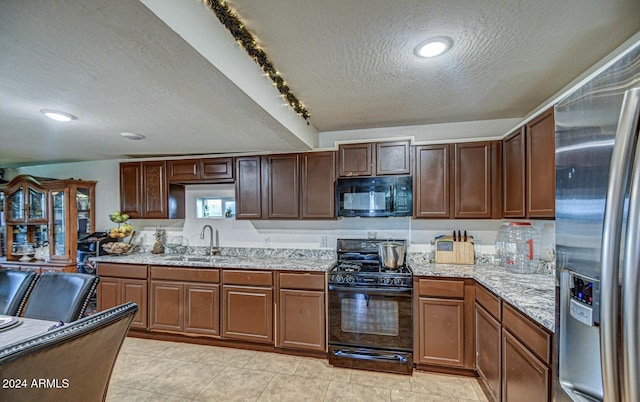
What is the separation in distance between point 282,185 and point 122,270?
213 cm

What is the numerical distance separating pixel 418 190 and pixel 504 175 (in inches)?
30.4

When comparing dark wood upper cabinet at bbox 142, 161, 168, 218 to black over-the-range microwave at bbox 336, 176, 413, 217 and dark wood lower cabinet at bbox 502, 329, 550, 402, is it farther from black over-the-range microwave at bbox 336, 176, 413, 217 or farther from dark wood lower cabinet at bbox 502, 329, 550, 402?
dark wood lower cabinet at bbox 502, 329, 550, 402

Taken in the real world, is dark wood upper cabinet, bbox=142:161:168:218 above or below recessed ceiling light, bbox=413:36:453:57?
below

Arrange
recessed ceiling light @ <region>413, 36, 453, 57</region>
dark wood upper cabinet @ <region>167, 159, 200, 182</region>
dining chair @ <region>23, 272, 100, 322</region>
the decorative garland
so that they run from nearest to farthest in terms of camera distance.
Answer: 1. the decorative garland
2. recessed ceiling light @ <region>413, 36, 453, 57</region>
3. dining chair @ <region>23, 272, 100, 322</region>
4. dark wood upper cabinet @ <region>167, 159, 200, 182</region>

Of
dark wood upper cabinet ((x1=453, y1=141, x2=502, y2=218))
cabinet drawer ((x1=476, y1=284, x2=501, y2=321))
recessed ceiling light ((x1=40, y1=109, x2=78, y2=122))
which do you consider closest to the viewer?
cabinet drawer ((x1=476, y1=284, x2=501, y2=321))

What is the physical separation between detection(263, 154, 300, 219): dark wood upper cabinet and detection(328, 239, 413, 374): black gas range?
3.00 ft

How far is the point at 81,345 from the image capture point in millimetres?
1110

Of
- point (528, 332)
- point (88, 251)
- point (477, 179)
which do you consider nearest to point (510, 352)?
point (528, 332)

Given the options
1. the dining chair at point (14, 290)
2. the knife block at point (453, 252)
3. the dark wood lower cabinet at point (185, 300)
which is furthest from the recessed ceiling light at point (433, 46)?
the dining chair at point (14, 290)

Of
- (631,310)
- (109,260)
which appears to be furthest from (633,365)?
(109,260)

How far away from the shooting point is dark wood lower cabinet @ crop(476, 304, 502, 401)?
1.92m

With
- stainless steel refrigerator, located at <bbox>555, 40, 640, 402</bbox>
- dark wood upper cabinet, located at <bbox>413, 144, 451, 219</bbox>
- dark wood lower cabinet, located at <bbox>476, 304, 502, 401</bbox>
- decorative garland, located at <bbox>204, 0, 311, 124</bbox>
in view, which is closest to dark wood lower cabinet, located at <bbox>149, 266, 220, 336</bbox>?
decorative garland, located at <bbox>204, 0, 311, 124</bbox>

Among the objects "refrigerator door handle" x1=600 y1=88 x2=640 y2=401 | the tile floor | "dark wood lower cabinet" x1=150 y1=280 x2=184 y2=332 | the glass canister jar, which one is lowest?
the tile floor

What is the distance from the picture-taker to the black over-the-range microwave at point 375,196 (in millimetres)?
2795
